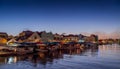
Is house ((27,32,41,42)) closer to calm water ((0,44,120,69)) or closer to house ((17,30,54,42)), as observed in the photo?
house ((17,30,54,42))

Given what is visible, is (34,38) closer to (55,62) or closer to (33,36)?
(33,36)

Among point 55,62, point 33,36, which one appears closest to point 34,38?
point 33,36

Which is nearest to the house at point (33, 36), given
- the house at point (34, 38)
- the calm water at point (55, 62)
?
the house at point (34, 38)

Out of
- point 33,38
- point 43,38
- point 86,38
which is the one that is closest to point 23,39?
point 33,38

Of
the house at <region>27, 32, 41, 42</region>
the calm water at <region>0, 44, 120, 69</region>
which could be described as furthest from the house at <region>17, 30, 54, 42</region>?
the calm water at <region>0, 44, 120, 69</region>

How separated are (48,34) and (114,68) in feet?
97.1

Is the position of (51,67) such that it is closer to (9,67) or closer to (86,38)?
(9,67)

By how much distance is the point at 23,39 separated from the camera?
122 feet

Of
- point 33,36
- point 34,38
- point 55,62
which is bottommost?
point 55,62

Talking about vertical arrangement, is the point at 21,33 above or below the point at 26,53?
above

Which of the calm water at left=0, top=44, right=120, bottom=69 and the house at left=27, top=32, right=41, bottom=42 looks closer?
the calm water at left=0, top=44, right=120, bottom=69

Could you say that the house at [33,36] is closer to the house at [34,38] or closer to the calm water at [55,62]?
the house at [34,38]

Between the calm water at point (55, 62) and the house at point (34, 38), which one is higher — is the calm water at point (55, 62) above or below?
below

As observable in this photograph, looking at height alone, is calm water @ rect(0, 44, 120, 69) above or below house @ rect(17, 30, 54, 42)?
below
